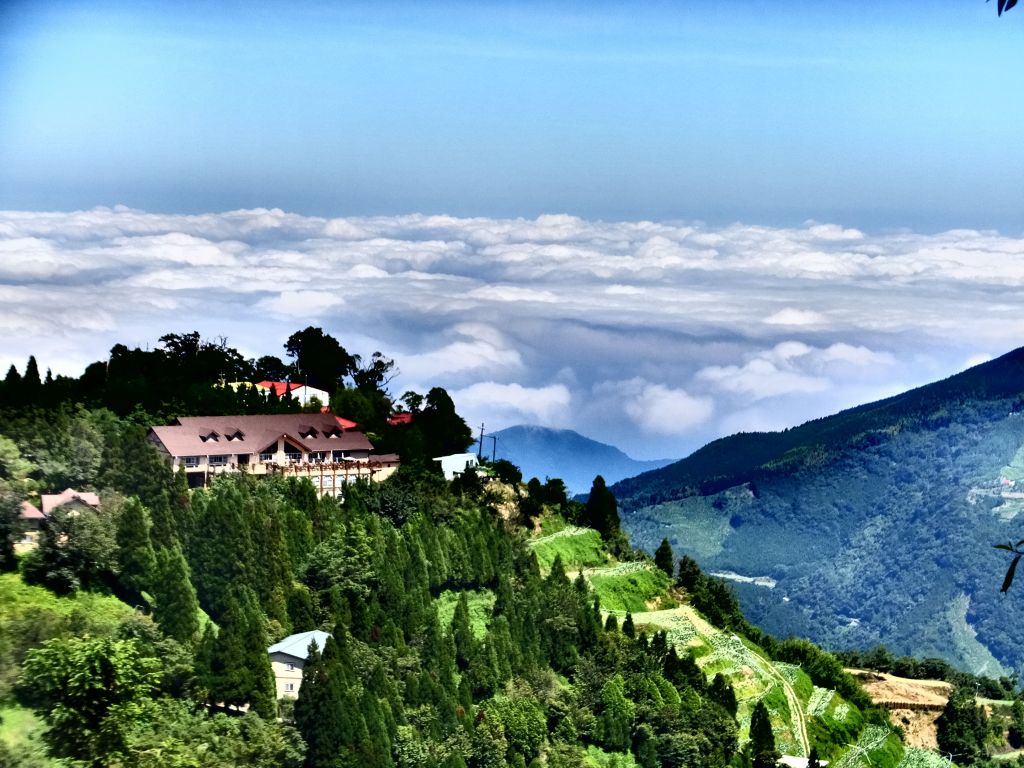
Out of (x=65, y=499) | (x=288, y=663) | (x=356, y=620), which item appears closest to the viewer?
(x=288, y=663)

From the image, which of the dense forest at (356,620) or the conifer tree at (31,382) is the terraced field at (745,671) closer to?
the dense forest at (356,620)

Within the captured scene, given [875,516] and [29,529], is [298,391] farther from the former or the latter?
[875,516]

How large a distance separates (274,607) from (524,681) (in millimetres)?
6405

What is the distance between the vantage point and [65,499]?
132ft

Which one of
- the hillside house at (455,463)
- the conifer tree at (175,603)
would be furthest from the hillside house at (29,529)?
the hillside house at (455,463)

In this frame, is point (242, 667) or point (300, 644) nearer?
point (242, 667)

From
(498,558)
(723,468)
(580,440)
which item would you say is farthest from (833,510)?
(498,558)

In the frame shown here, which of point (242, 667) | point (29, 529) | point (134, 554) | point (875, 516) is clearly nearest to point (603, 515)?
point (134, 554)

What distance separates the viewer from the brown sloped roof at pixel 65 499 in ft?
131

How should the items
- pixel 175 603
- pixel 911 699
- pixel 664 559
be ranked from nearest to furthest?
pixel 175 603
pixel 664 559
pixel 911 699

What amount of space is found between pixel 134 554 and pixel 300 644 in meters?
4.03

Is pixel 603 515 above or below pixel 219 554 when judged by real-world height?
above

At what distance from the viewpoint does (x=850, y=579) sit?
118000mm

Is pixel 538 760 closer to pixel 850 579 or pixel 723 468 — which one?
pixel 850 579
